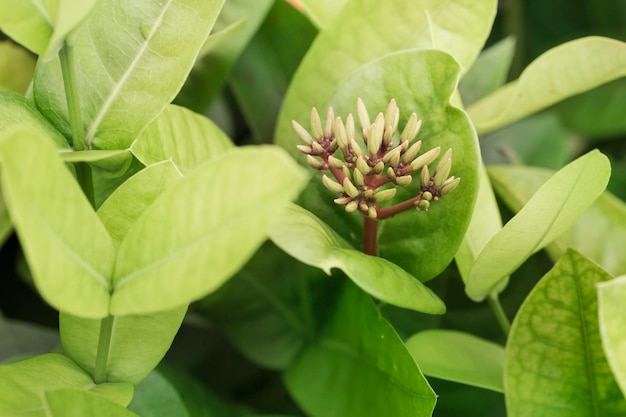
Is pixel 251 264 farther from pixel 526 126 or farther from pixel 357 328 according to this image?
pixel 526 126

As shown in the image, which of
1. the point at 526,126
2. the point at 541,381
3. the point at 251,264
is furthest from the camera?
the point at 526,126

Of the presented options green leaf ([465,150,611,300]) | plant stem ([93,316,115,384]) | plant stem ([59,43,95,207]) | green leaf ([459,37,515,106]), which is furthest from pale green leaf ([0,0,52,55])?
green leaf ([459,37,515,106])

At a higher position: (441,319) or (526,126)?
(526,126)

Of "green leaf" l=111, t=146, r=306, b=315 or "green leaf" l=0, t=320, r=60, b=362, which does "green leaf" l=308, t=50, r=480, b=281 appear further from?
"green leaf" l=0, t=320, r=60, b=362

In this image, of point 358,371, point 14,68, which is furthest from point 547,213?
point 14,68

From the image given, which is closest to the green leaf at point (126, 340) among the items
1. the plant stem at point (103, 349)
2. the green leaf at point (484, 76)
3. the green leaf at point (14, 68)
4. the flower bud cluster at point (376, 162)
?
the plant stem at point (103, 349)

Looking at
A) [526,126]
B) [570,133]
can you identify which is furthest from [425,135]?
[570,133]

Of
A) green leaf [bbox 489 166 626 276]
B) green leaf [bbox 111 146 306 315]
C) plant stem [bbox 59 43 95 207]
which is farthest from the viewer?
green leaf [bbox 489 166 626 276]
